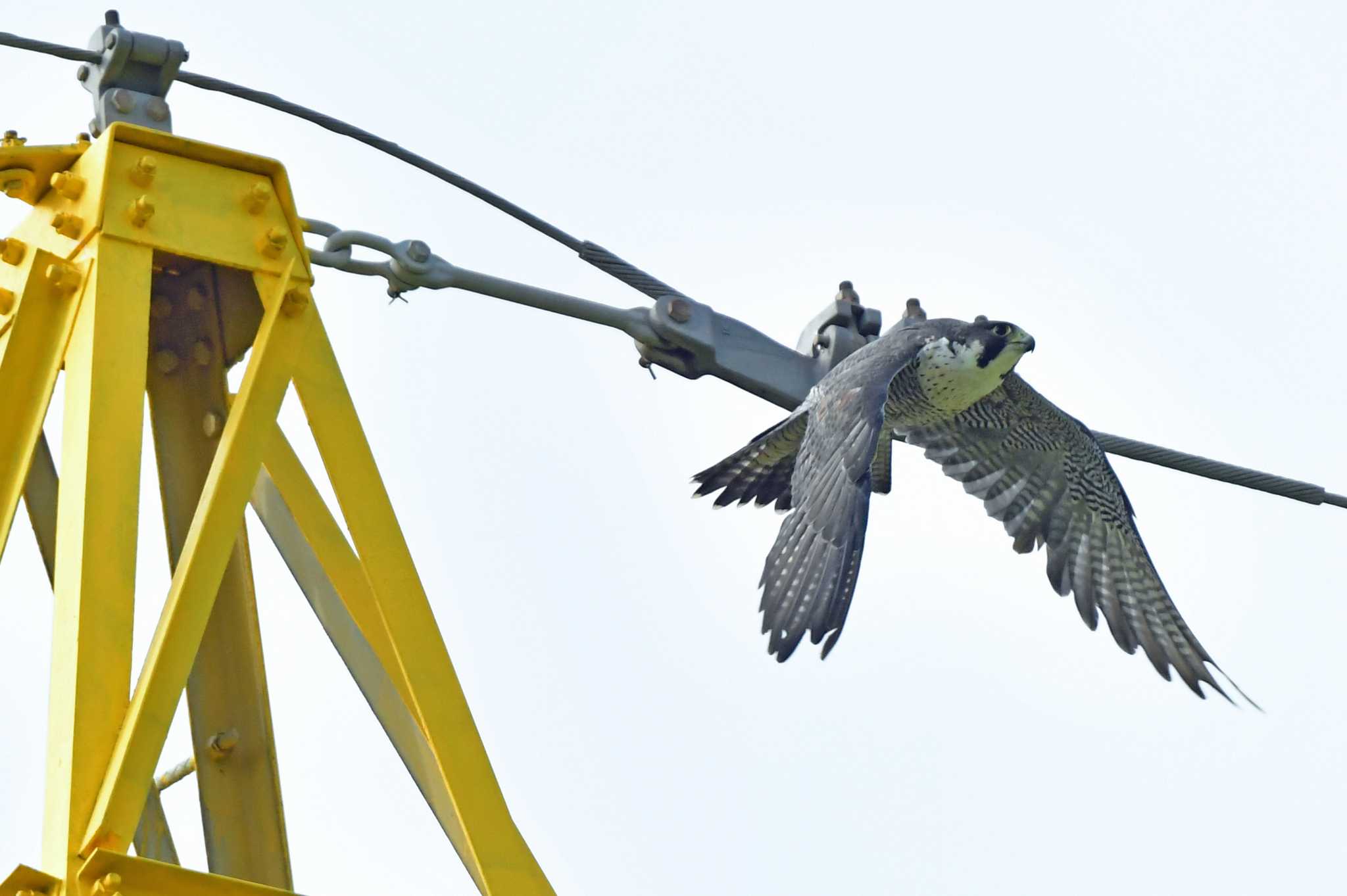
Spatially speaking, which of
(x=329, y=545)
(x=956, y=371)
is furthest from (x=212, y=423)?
(x=956, y=371)

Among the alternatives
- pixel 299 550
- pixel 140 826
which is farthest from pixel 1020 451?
pixel 140 826

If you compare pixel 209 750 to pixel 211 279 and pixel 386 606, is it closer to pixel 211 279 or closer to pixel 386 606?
pixel 386 606

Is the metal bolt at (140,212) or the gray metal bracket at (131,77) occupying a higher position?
the gray metal bracket at (131,77)

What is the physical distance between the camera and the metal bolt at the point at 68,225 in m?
3.65

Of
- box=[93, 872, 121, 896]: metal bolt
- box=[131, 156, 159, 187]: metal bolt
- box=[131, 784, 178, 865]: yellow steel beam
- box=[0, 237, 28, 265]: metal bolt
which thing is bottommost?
box=[93, 872, 121, 896]: metal bolt

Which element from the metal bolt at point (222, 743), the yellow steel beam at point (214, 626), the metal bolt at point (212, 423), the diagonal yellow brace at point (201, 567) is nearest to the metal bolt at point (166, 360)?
the yellow steel beam at point (214, 626)

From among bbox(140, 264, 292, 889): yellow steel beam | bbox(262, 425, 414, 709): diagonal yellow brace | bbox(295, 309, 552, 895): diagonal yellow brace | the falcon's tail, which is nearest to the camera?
bbox(295, 309, 552, 895): diagonal yellow brace

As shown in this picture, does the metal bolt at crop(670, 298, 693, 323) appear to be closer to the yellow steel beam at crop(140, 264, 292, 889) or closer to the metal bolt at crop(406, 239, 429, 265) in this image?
the metal bolt at crop(406, 239, 429, 265)

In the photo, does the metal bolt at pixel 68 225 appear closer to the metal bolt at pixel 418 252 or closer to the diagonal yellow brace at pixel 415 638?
the diagonal yellow brace at pixel 415 638

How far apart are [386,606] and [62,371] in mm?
748

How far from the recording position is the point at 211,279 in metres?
4.06

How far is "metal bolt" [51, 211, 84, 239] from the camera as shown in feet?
12.0

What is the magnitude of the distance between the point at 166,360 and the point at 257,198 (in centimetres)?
49

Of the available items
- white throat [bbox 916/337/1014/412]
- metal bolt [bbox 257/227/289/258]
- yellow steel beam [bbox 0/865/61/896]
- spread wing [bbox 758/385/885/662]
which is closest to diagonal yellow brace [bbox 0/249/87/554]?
metal bolt [bbox 257/227/289/258]
